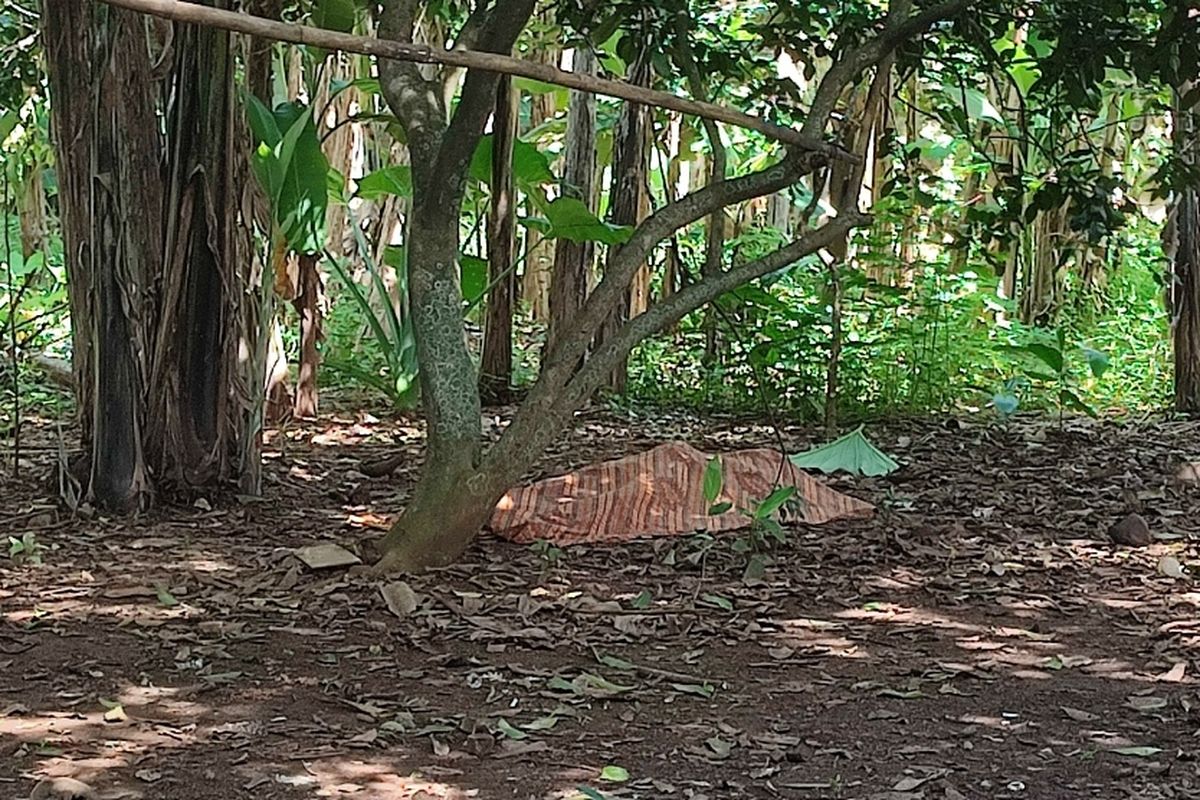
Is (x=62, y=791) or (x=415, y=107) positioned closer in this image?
(x=62, y=791)

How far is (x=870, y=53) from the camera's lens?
4.42 meters

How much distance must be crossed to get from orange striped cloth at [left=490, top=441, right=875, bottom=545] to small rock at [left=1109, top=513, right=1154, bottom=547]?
0.86 metres

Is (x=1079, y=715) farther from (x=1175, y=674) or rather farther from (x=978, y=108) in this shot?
(x=978, y=108)

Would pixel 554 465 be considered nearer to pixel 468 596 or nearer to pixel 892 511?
pixel 892 511

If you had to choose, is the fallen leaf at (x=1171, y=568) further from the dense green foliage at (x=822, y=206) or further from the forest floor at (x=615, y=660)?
the dense green foliage at (x=822, y=206)

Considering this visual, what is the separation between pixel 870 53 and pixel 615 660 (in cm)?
202

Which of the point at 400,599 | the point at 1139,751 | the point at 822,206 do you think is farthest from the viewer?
the point at 822,206

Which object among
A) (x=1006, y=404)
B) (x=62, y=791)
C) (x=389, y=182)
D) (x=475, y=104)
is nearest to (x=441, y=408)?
(x=475, y=104)

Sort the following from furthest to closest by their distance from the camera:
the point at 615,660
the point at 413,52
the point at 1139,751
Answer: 1. the point at 615,660
2. the point at 1139,751
3. the point at 413,52

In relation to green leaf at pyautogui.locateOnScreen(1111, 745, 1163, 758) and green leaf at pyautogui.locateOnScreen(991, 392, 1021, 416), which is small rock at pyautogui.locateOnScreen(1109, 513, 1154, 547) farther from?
green leaf at pyautogui.locateOnScreen(991, 392, 1021, 416)

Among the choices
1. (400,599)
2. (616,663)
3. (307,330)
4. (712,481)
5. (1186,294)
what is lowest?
(616,663)

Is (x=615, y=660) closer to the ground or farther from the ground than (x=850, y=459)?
closer to the ground

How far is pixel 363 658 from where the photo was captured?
11.9 feet

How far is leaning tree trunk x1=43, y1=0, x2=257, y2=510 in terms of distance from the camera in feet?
16.3
